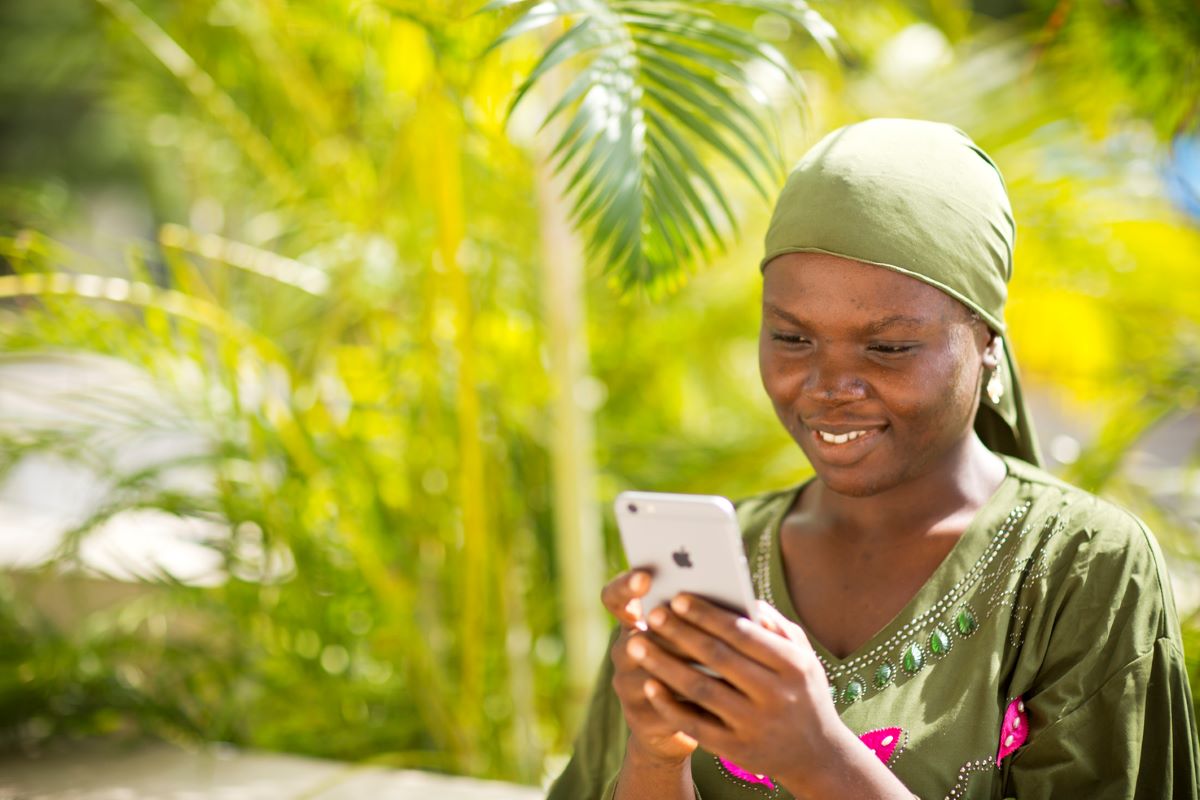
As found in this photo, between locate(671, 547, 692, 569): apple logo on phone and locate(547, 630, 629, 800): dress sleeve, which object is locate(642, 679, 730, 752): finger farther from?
locate(547, 630, 629, 800): dress sleeve

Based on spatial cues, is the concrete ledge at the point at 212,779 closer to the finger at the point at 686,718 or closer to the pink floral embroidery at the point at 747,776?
the pink floral embroidery at the point at 747,776

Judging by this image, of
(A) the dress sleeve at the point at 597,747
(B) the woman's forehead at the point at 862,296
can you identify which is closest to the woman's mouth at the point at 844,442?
(B) the woman's forehead at the point at 862,296

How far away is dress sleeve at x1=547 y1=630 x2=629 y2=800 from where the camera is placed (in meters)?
1.64

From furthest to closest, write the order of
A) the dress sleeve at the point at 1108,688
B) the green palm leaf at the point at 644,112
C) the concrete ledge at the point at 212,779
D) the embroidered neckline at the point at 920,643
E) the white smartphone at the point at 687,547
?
the concrete ledge at the point at 212,779, the green palm leaf at the point at 644,112, the embroidered neckline at the point at 920,643, the dress sleeve at the point at 1108,688, the white smartphone at the point at 687,547

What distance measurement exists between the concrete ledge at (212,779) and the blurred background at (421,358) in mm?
84

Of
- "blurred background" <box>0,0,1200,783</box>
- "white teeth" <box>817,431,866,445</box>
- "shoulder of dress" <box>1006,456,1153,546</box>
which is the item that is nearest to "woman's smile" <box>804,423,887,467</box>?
"white teeth" <box>817,431,866,445</box>

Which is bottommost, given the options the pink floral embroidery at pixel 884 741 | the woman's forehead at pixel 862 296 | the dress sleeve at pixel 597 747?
the dress sleeve at pixel 597 747

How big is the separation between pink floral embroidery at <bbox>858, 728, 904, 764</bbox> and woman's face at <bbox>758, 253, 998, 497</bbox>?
27cm

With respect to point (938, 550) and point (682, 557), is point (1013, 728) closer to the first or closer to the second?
point (938, 550)

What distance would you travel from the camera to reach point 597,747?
5.44 ft

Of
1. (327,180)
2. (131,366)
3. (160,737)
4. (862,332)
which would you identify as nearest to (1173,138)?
(862,332)

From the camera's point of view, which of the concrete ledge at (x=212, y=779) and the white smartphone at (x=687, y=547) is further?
the concrete ledge at (x=212, y=779)

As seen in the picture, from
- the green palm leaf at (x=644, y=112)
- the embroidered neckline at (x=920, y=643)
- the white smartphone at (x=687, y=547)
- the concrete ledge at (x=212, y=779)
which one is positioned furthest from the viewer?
the concrete ledge at (x=212, y=779)

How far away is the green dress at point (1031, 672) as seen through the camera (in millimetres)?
1270
